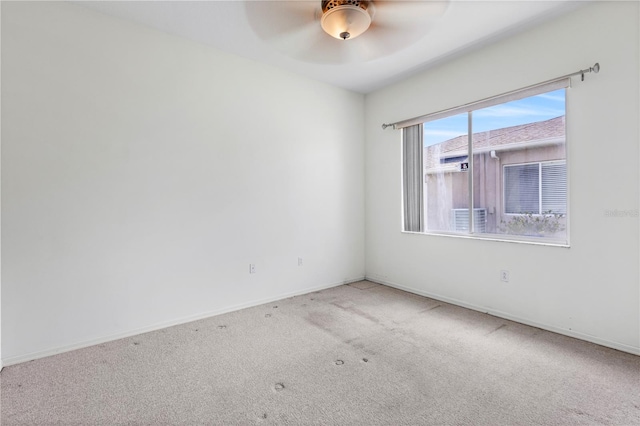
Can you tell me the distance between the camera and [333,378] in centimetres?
203

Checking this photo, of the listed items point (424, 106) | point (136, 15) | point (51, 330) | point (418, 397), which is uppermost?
point (136, 15)

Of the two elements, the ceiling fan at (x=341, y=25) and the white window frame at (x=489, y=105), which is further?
the white window frame at (x=489, y=105)

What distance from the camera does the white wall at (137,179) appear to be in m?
2.27

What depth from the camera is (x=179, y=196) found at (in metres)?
2.93

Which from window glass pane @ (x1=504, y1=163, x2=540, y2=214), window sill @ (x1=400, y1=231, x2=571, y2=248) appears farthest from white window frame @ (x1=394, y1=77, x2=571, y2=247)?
window glass pane @ (x1=504, y1=163, x2=540, y2=214)

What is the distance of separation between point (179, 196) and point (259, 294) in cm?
139

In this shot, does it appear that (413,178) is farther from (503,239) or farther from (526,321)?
(526,321)

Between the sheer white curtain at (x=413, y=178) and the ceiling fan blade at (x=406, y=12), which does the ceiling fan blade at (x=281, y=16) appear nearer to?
the ceiling fan blade at (x=406, y=12)

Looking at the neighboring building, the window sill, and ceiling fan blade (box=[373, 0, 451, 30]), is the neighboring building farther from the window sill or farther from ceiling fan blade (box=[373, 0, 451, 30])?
ceiling fan blade (box=[373, 0, 451, 30])

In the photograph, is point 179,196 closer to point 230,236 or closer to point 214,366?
point 230,236

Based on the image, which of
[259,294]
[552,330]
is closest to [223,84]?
[259,294]

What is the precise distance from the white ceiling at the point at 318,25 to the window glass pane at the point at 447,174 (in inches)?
31.8

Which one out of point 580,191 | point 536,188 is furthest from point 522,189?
point 580,191

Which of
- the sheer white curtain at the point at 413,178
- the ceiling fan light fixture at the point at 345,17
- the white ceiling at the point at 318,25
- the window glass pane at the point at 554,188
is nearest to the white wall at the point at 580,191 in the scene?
the window glass pane at the point at 554,188
